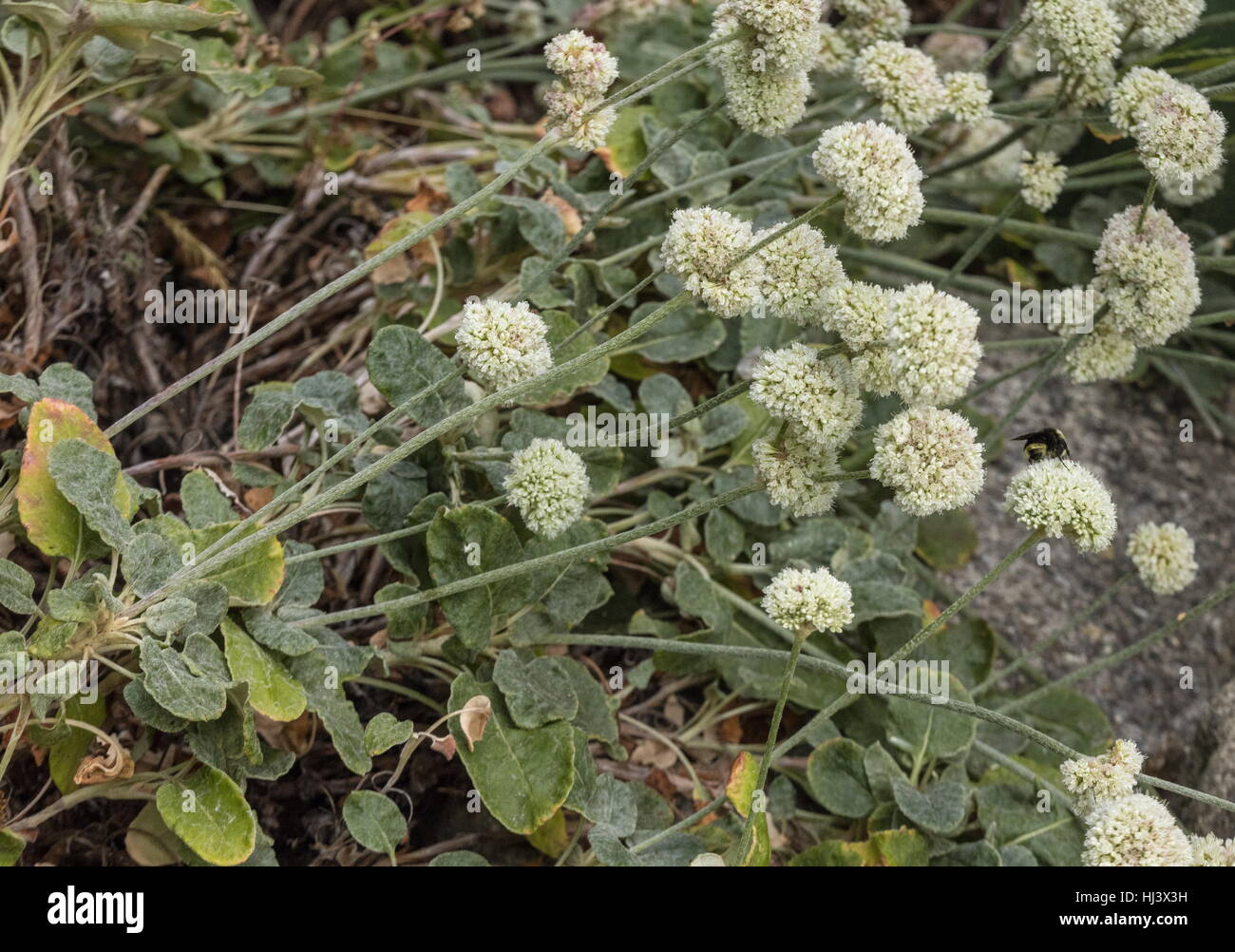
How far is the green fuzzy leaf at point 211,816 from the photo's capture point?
173cm

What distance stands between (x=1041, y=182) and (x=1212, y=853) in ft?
4.05

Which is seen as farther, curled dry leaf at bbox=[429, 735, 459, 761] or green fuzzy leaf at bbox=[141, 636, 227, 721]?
curled dry leaf at bbox=[429, 735, 459, 761]

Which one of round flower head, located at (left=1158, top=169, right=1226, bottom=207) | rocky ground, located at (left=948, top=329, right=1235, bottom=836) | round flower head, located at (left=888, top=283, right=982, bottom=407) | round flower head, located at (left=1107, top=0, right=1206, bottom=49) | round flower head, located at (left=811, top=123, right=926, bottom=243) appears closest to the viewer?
round flower head, located at (left=888, top=283, right=982, bottom=407)

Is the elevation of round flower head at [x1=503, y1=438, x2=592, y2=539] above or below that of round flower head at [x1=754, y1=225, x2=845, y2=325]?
below

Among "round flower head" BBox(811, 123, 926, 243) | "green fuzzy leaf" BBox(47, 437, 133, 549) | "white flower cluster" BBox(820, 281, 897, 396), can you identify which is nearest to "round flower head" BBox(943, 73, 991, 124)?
"round flower head" BBox(811, 123, 926, 243)

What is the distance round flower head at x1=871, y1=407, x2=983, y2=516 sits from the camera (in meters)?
1.66

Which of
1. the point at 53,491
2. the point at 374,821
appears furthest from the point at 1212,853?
the point at 53,491

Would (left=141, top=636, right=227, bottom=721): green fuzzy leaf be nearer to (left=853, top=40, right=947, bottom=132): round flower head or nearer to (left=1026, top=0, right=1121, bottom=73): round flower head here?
(left=853, top=40, right=947, bottom=132): round flower head

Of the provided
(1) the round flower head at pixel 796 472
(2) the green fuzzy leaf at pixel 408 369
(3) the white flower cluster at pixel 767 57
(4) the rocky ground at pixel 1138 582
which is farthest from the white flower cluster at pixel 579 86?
(4) the rocky ground at pixel 1138 582

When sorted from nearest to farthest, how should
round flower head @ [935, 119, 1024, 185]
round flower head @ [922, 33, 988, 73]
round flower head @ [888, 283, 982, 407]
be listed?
round flower head @ [888, 283, 982, 407] → round flower head @ [935, 119, 1024, 185] → round flower head @ [922, 33, 988, 73]

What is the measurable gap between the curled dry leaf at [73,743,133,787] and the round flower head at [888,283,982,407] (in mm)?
1283

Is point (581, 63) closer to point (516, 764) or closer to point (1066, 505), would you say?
point (1066, 505)

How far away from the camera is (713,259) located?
1.66 metres
